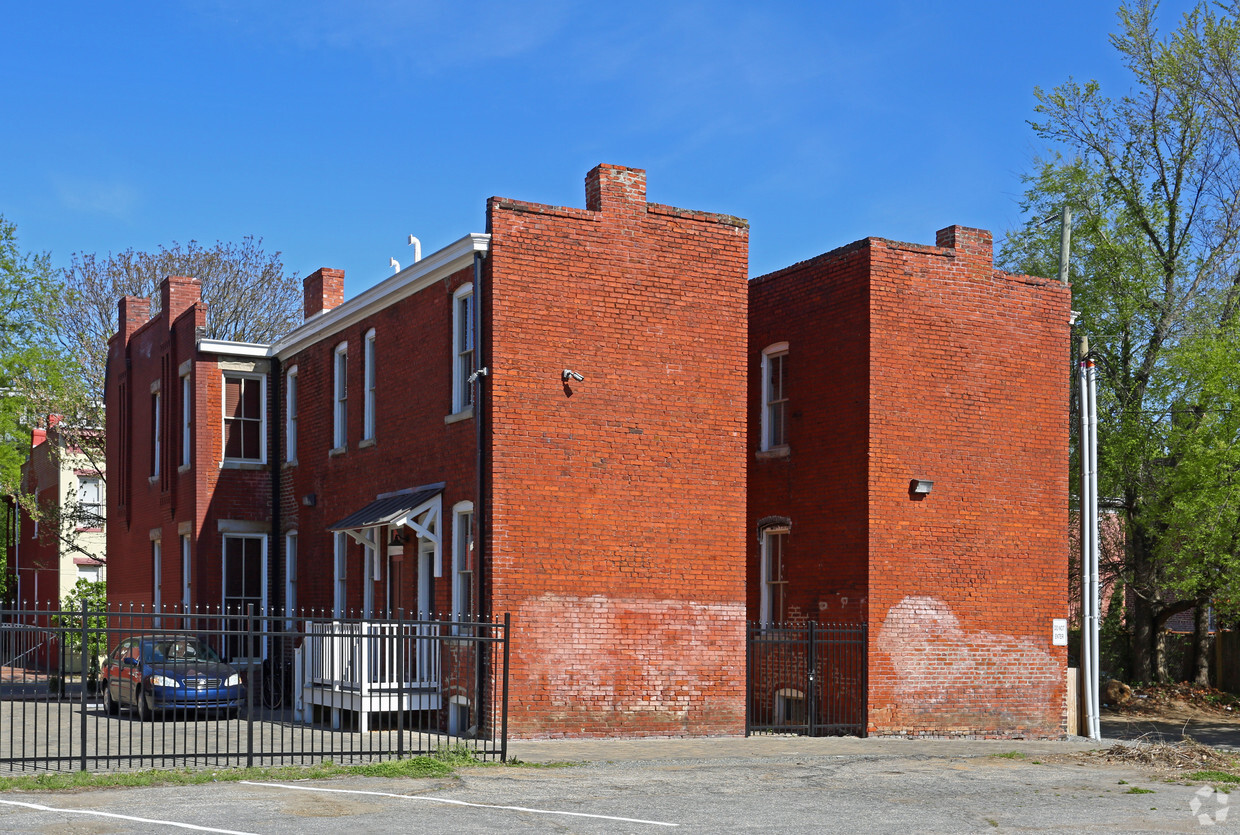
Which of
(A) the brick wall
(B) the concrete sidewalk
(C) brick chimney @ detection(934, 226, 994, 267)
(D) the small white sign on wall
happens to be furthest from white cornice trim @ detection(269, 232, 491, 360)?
(D) the small white sign on wall

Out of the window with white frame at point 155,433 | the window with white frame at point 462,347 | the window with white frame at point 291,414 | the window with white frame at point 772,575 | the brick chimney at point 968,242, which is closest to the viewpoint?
the window with white frame at point 462,347

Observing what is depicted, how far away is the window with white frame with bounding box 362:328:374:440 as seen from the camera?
2409cm

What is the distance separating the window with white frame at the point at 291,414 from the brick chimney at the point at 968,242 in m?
13.3

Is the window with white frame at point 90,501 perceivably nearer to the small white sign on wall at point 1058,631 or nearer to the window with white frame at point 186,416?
Answer: the window with white frame at point 186,416

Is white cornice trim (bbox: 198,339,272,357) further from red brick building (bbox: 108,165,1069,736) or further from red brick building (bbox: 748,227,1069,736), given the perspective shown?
red brick building (bbox: 748,227,1069,736)

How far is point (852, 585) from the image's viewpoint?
69.3 feet

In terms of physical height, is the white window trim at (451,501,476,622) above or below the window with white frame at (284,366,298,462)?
below

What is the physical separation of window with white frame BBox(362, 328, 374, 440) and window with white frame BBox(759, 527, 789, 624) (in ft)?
23.8

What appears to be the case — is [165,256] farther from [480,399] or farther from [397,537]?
[480,399]

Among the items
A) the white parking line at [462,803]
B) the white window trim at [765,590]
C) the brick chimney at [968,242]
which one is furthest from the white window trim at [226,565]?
the brick chimney at [968,242]

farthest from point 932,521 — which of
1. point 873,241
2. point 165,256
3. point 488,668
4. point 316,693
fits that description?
point 165,256

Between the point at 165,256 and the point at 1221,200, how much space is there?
32.3 metres

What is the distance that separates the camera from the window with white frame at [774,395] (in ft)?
76.8

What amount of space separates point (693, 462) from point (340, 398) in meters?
8.31
